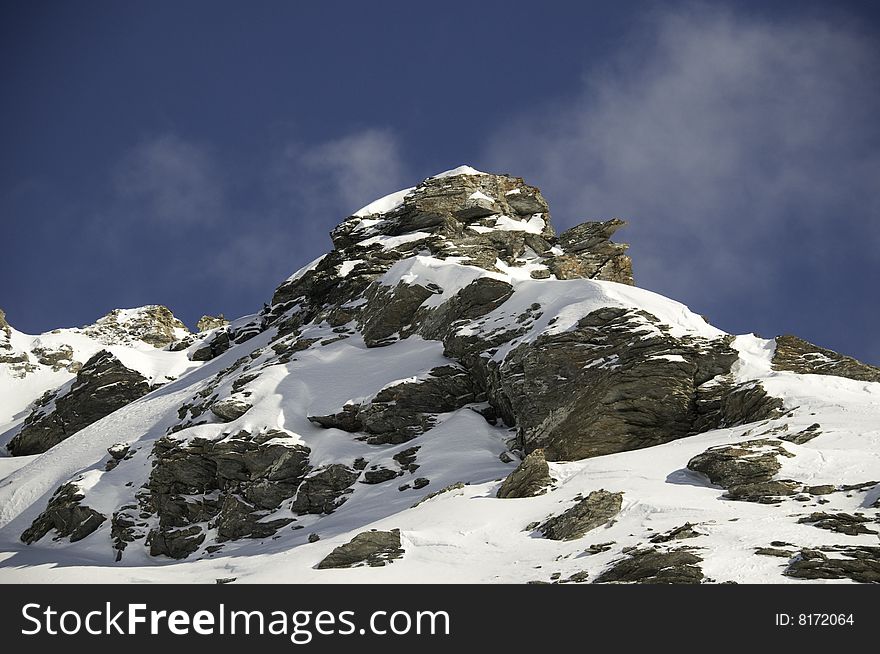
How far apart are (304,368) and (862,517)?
39.5m

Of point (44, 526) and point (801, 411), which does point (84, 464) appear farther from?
point (801, 411)

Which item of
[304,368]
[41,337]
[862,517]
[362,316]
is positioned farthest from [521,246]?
[41,337]

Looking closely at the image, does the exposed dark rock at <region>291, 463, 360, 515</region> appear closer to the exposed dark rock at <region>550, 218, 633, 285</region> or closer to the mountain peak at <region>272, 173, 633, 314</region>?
the mountain peak at <region>272, 173, 633, 314</region>

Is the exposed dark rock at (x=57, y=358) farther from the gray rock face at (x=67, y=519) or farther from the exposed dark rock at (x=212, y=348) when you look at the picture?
the gray rock face at (x=67, y=519)

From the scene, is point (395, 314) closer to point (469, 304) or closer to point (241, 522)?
point (469, 304)

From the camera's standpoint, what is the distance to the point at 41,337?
127m

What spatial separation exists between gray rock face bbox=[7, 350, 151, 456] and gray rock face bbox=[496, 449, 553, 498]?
6075cm

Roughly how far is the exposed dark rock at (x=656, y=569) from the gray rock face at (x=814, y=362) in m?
22.6

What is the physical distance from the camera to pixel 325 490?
44.0 m

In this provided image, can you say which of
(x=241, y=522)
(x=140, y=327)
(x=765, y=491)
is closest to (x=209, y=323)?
(x=140, y=327)

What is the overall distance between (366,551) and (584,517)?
761cm

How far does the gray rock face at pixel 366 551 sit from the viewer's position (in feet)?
93.1

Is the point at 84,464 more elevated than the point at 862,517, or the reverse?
the point at 84,464

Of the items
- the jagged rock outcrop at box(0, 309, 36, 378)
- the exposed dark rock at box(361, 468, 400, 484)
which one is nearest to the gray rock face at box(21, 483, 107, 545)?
the exposed dark rock at box(361, 468, 400, 484)
